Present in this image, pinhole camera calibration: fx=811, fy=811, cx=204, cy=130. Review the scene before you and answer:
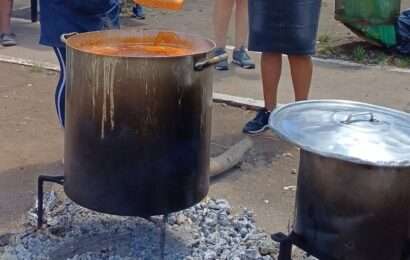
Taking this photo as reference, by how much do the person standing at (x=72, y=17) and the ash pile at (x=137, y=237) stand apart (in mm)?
815

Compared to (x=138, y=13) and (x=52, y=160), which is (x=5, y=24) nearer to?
(x=138, y=13)

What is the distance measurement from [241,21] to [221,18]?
0.18 meters

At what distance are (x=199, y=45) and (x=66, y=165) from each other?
2.59ft

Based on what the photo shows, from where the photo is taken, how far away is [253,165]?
500 cm

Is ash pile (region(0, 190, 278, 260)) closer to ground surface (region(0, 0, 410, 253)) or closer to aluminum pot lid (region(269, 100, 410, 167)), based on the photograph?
ground surface (region(0, 0, 410, 253))

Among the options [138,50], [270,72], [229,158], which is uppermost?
[138,50]

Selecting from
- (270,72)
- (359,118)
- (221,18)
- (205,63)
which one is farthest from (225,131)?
(359,118)

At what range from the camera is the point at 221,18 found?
676cm

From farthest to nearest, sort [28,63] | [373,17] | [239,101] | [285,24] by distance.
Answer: [373,17] → [28,63] → [239,101] → [285,24]

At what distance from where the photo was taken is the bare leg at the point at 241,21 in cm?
672

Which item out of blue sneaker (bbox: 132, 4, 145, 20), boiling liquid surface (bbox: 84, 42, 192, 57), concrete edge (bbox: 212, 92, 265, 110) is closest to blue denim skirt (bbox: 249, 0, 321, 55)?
concrete edge (bbox: 212, 92, 265, 110)

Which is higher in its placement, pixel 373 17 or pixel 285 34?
pixel 285 34

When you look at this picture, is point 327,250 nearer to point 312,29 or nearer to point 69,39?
point 69,39

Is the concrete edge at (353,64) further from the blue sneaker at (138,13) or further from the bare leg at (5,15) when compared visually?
the bare leg at (5,15)
